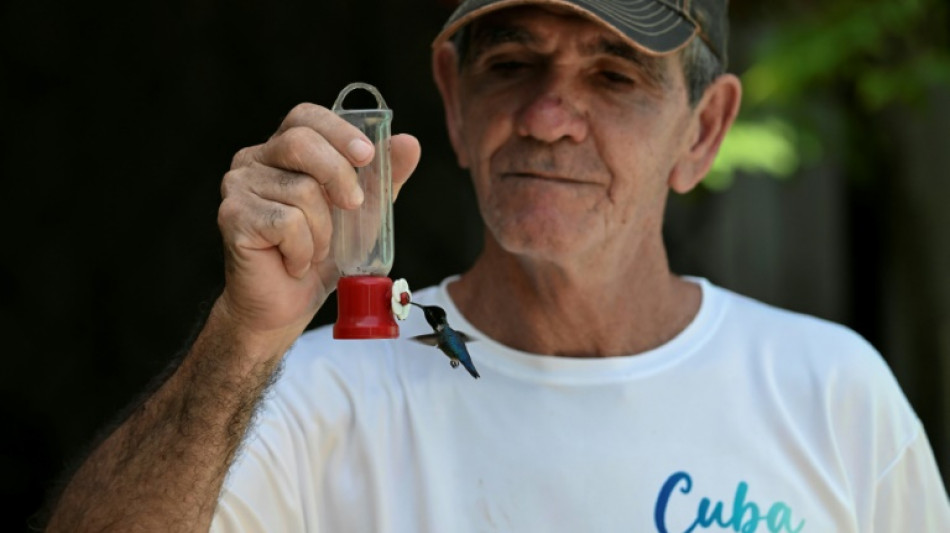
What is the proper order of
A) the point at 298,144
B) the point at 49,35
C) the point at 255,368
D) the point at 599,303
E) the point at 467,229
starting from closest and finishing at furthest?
the point at 298,144 → the point at 255,368 → the point at 599,303 → the point at 49,35 → the point at 467,229

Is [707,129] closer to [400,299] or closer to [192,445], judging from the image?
[400,299]

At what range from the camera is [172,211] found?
15.5 feet

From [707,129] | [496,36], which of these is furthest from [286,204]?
[707,129]

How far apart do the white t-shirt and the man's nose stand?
44 cm

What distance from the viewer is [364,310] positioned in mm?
2074

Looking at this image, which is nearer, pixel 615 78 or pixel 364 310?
pixel 364 310

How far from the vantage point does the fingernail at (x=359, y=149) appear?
77.3 inches

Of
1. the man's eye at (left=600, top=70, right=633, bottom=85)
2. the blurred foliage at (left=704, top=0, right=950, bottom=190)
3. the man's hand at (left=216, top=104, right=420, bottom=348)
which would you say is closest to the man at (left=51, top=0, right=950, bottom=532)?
the man's eye at (left=600, top=70, right=633, bottom=85)

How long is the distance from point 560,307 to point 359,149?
903mm

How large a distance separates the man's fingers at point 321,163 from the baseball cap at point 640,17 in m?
0.68

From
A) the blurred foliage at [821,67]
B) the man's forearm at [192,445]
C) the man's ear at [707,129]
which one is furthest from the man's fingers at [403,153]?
the blurred foliage at [821,67]

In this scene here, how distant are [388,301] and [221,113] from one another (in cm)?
283

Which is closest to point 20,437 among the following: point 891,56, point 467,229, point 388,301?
point 467,229

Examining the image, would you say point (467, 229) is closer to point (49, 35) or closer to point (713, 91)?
point (49, 35)
